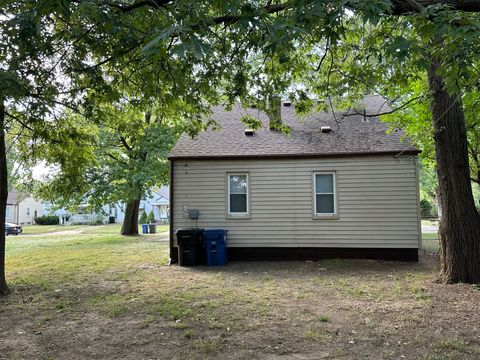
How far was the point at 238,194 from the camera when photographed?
449 inches

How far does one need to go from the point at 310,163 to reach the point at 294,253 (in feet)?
8.81

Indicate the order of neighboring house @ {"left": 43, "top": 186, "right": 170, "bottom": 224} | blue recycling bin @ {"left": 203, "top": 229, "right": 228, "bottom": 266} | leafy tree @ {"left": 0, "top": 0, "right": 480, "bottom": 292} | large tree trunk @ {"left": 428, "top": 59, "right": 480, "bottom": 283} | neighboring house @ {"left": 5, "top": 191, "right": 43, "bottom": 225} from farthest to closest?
1. neighboring house @ {"left": 5, "top": 191, "right": 43, "bottom": 225}
2. neighboring house @ {"left": 43, "top": 186, "right": 170, "bottom": 224}
3. blue recycling bin @ {"left": 203, "top": 229, "right": 228, "bottom": 266}
4. large tree trunk @ {"left": 428, "top": 59, "right": 480, "bottom": 283}
5. leafy tree @ {"left": 0, "top": 0, "right": 480, "bottom": 292}

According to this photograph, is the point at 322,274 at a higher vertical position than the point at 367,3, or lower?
lower

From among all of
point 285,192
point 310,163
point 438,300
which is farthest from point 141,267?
point 438,300

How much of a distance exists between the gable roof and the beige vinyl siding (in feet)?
0.80

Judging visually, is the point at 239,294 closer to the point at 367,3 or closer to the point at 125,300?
the point at 125,300

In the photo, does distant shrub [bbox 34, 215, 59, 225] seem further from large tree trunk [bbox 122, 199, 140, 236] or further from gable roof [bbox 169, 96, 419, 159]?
gable roof [bbox 169, 96, 419, 159]

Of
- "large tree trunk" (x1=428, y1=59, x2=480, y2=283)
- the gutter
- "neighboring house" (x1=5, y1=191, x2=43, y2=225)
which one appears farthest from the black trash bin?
"neighboring house" (x1=5, y1=191, x2=43, y2=225)

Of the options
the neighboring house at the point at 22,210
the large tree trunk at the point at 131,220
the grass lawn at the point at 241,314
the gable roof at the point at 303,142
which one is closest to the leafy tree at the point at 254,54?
the grass lawn at the point at 241,314

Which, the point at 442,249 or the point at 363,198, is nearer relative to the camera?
the point at 442,249

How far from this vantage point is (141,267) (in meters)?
10.3

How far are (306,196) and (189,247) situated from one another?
367 cm

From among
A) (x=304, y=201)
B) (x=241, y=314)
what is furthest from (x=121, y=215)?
(x=241, y=314)

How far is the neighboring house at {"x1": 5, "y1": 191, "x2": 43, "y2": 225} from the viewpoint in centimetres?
4503
